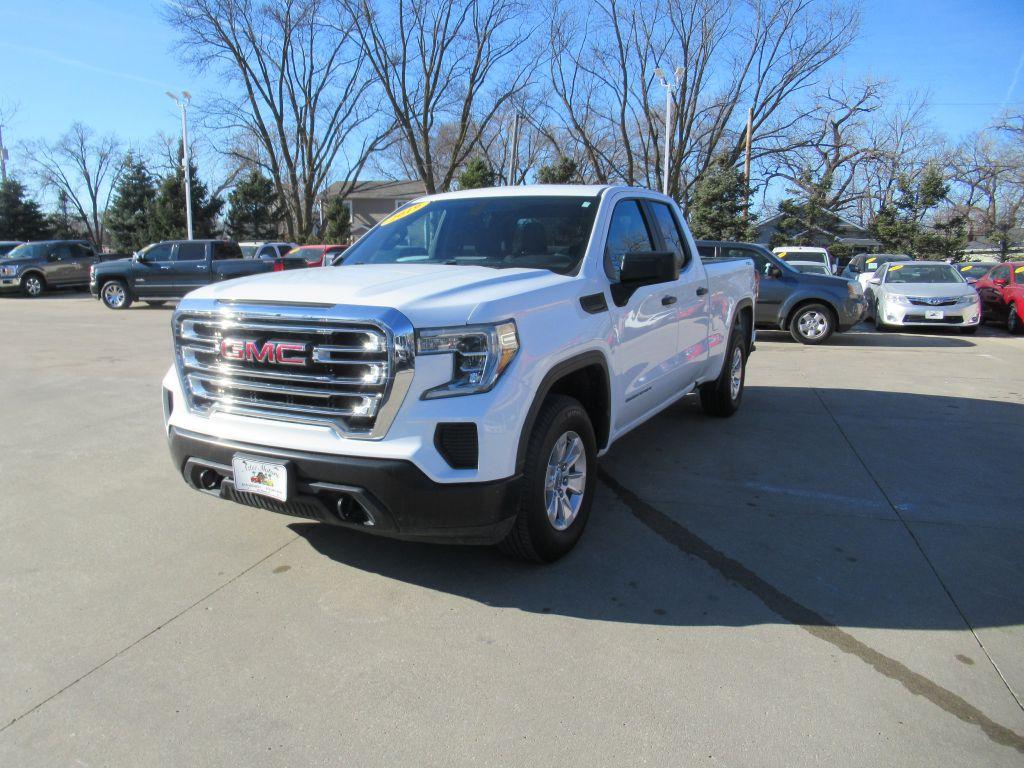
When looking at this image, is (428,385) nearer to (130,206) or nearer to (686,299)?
(686,299)

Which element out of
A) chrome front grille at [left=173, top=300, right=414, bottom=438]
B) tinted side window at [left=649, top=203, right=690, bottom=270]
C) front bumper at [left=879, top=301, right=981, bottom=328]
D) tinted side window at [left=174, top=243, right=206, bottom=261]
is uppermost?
tinted side window at [left=174, top=243, right=206, bottom=261]

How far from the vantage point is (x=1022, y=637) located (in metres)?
3.28

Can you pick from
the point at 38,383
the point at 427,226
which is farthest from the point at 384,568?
the point at 38,383

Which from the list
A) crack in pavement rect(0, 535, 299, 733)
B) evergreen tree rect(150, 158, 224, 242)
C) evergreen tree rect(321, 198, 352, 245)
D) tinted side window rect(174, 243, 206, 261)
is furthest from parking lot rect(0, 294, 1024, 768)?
evergreen tree rect(321, 198, 352, 245)

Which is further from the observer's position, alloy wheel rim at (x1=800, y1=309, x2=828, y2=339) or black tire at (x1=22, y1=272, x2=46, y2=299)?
black tire at (x1=22, y1=272, x2=46, y2=299)

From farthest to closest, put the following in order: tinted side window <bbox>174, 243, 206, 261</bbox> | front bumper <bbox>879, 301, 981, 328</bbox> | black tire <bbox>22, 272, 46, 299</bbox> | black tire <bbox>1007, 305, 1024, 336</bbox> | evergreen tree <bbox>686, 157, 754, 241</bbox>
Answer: evergreen tree <bbox>686, 157, 754, 241</bbox> < black tire <bbox>22, 272, 46, 299</bbox> < tinted side window <bbox>174, 243, 206, 261</bbox> < black tire <bbox>1007, 305, 1024, 336</bbox> < front bumper <bbox>879, 301, 981, 328</bbox>

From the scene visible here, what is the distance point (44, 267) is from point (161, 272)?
811 centimetres

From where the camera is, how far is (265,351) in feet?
11.2

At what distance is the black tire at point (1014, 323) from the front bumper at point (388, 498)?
16.3m

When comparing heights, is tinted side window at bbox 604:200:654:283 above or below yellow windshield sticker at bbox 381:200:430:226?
below

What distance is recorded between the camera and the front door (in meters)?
4.39

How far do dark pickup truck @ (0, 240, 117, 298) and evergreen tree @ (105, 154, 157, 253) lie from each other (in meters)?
19.1

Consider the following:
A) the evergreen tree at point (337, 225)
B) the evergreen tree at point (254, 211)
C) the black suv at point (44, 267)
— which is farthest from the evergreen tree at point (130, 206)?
the black suv at point (44, 267)

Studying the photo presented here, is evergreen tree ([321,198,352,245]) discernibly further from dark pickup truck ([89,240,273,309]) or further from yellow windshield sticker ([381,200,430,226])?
yellow windshield sticker ([381,200,430,226])
